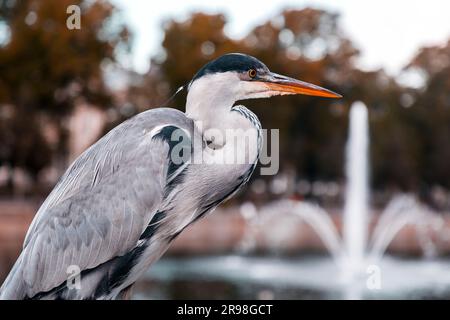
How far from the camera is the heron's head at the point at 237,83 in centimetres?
283

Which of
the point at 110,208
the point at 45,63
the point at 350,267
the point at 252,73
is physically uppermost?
the point at 45,63

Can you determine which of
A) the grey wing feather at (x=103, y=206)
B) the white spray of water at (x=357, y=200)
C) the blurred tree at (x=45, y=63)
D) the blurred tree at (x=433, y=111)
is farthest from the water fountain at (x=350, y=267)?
the blurred tree at (x=433, y=111)

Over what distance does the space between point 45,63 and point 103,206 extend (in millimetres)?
24330

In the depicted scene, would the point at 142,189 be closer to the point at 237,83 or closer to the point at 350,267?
the point at 237,83

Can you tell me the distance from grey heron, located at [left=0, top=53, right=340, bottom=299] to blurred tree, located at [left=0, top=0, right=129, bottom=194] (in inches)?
891

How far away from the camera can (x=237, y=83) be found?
2867 mm

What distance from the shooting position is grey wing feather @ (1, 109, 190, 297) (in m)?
2.84

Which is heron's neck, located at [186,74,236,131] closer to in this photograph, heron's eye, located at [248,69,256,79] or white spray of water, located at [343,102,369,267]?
heron's eye, located at [248,69,256,79]

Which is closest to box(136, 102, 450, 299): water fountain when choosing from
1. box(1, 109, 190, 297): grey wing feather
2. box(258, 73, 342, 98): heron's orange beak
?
box(258, 73, 342, 98): heron's orange beak

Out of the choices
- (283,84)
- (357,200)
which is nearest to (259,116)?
(357,200)

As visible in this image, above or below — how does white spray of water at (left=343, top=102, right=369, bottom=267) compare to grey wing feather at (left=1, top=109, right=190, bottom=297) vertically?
above

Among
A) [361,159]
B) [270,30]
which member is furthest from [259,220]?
[270,30]

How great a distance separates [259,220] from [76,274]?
2480 cm

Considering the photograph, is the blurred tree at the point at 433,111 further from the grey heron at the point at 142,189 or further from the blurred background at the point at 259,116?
the grey heron at the point at 142,189
